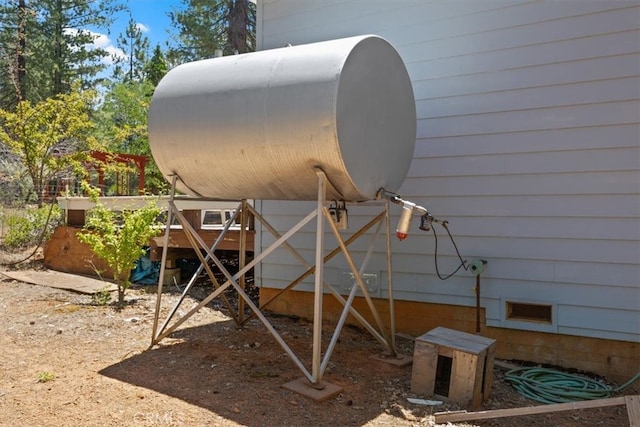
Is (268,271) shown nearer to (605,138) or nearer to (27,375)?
(27,375)

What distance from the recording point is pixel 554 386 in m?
3.71

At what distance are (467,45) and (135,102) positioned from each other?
18628 mm

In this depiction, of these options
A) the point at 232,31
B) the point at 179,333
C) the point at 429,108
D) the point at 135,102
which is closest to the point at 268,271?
the point at 179,333

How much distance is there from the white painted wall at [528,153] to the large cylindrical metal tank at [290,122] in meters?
0.69

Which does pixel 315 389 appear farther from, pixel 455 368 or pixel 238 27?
pixel 238 27

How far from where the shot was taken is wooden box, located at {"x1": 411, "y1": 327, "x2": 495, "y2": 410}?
326 cm

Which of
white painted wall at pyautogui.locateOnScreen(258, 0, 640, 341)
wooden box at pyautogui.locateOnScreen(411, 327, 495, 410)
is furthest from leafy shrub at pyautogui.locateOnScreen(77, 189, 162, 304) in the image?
wooden box at pyautogui.locateOnScreen(411, 327, 495, 410)

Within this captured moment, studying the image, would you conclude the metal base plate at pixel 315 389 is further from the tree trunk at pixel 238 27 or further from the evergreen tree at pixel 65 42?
the evergreen tree at pixel 65 42

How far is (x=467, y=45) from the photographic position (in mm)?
4488

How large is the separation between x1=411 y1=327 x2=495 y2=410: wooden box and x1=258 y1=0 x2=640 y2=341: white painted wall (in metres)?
1.01

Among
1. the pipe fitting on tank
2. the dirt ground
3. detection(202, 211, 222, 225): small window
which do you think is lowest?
the dirt ground

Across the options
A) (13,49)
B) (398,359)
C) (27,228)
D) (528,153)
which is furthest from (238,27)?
(398,359)

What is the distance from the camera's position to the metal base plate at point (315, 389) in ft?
10.8

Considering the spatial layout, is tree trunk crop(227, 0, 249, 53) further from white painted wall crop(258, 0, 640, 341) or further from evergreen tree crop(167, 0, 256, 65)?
white painted wall crop(258, 0, 640, 341)
